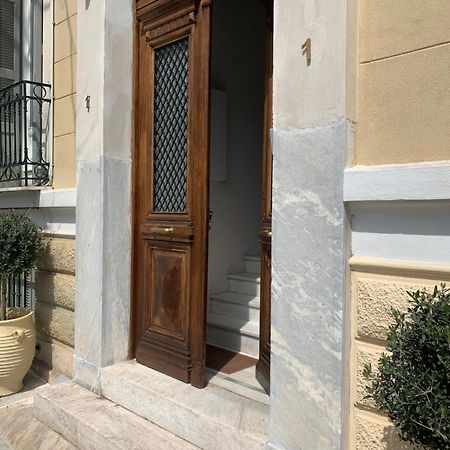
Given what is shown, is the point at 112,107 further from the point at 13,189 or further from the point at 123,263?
the point at 13,189

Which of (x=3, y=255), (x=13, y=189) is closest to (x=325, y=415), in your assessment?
(x=3, y=255)

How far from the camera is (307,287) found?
8.03ft

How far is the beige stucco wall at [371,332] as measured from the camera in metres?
2.20

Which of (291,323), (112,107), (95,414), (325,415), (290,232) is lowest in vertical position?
(95,414)

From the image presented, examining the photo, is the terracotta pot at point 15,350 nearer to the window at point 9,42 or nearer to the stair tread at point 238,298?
the stair tread at point 238,298

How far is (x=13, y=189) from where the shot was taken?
16.1ft

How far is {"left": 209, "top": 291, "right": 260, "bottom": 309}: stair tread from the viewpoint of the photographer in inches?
173

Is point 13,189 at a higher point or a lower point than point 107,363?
higher

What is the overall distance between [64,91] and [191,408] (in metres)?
3.10

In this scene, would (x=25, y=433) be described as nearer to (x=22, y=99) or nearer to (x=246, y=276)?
(x=246, y=276)

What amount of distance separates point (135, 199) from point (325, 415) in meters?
2.35

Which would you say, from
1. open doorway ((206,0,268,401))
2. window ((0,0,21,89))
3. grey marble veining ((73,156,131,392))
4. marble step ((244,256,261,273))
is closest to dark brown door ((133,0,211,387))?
grey marble veining ((73,156,131,392))

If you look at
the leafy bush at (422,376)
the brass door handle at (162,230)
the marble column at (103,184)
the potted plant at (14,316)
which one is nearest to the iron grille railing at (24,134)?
the potted plant at (14,316)

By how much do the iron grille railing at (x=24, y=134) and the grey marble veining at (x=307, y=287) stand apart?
3.06m
